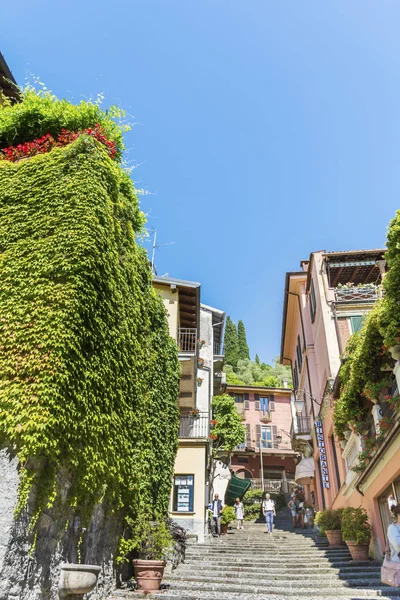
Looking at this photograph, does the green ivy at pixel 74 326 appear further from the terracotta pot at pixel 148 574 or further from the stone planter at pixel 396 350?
the stone planter at pixel 396 350

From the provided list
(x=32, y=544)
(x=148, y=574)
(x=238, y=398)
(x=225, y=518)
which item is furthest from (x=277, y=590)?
(x=238, y=398)

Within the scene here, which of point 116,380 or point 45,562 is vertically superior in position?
point 116,380

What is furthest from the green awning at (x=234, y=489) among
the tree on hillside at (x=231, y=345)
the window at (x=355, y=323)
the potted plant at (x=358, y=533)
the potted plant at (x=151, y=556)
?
the tree on hillside at (x=231, y=345)

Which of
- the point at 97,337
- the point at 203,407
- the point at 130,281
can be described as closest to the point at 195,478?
the point at 203,407

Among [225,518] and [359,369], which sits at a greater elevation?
[359,369]

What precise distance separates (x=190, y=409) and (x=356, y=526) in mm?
10406

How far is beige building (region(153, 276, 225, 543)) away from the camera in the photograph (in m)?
17.6

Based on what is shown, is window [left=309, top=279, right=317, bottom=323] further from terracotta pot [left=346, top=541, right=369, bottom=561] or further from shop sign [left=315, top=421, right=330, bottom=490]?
terracotta pot [left=346, top=541, right=369, bottom=561]

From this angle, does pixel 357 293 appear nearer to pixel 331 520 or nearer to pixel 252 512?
pixel 331 520

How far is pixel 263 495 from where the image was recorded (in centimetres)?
3622

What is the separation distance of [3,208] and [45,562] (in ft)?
19.9

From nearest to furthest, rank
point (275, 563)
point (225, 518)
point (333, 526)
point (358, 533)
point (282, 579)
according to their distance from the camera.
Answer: point (282, 579) → point (358, 533) → point (275, 563) → point (333, 526) → point (225, 518)

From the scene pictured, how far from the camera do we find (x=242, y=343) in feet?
248

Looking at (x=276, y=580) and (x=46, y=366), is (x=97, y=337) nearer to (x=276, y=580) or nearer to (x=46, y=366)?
(x=46, y=366)
